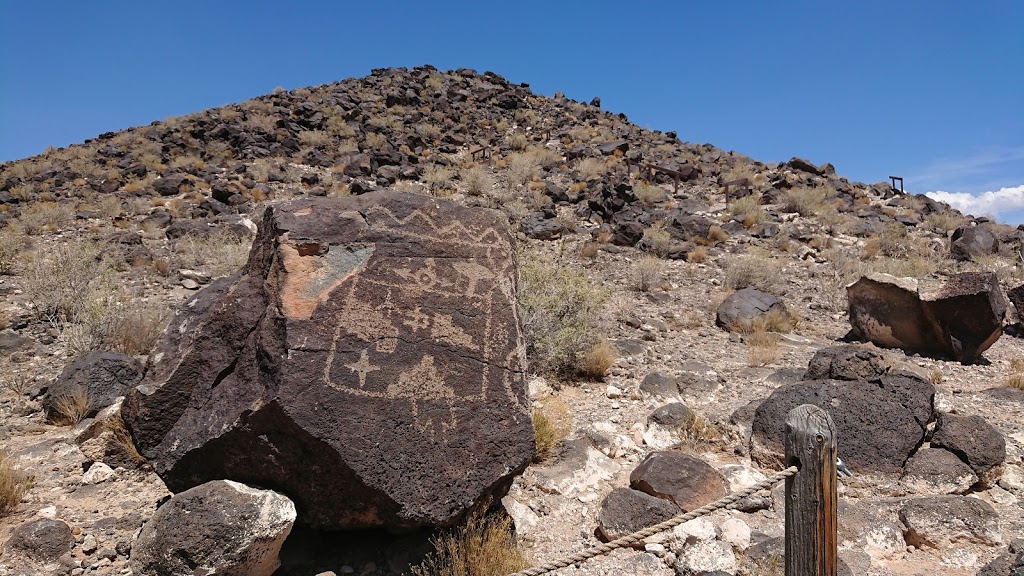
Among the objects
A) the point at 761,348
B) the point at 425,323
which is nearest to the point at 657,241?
the point at 761,348

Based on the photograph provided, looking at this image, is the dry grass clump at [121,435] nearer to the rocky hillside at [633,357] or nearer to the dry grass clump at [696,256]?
the rocky hillside at [633,357]

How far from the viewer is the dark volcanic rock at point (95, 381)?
4910 millimetres

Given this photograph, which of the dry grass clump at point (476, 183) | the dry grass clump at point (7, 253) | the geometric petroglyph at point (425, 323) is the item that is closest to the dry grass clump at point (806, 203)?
the dry grass clump at point (476, 183)

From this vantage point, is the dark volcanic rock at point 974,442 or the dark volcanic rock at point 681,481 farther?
the dark volcanic rock at point 974,442

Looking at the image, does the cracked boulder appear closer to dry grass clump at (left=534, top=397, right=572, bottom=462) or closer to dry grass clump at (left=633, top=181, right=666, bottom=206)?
dry grass clump at (left=534, top=397, right=572, bottom=462)

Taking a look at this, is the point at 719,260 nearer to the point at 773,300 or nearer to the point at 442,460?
the point at 773,300

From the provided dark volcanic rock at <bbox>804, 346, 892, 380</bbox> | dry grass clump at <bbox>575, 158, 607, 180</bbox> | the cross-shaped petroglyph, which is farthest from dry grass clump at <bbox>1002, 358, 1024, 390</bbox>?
dry grass clump at <bbox>575, 158, 607, 180</bbox>

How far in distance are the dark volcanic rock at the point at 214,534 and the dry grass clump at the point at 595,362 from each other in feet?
13.5

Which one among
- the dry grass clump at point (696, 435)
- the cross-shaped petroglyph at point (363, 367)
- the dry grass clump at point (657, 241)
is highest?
the dry grass clump at point (657, 241)

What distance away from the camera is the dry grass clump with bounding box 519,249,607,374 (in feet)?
21.7

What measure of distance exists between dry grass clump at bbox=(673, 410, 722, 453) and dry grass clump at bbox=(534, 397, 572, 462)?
985 mm

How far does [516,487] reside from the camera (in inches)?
165

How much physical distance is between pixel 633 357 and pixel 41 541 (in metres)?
5.76

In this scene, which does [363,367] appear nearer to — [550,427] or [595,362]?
[550,427]
